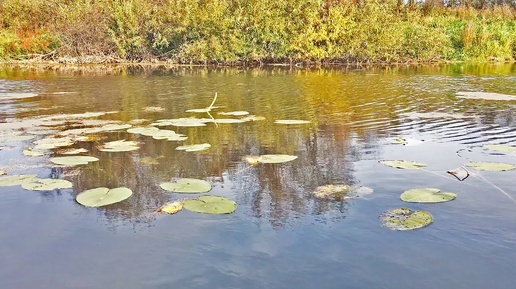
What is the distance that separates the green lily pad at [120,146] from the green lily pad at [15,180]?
89 cm

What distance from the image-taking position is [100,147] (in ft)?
14.5

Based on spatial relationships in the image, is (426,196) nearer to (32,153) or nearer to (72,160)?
(72,160)

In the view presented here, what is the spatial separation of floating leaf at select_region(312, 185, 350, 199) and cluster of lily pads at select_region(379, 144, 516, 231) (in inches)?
15.4

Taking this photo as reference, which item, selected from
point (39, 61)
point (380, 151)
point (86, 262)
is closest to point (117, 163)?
point (86, 262)

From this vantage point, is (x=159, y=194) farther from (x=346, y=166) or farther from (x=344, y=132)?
(x=344, y=132)

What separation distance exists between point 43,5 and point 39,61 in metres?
3.22

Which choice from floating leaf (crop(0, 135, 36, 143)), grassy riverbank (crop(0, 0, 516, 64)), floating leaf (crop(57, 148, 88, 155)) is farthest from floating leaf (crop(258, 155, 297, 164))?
grassy riverbank (crop(0, 0, 516, 64))

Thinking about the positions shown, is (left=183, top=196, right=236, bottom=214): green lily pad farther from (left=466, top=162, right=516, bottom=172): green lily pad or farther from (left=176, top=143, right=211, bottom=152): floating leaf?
(left=466, top=162, right=516, bottom=172): green lily pad

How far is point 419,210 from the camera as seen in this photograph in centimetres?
282

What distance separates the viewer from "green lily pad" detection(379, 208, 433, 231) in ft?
8.52

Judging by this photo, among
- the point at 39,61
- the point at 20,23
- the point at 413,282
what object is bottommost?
the point at 413,282

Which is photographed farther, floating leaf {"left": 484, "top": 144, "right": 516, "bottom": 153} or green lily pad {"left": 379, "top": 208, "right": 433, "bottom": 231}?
floating leaf {"left": 484, "top": 144, "right": 516, "bottom": 153}

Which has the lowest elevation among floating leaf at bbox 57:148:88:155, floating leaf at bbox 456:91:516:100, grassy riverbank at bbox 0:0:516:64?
floating leaf at bbox 57:148:88:155

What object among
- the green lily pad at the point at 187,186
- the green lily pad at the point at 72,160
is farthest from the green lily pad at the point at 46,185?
the green lily pad at the point at 187,186
